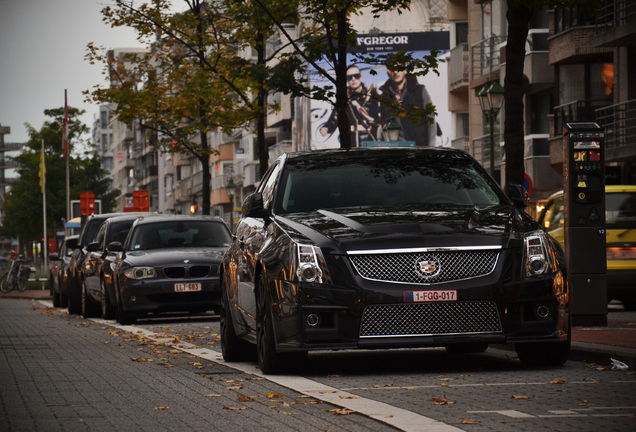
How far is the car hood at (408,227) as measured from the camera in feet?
36.8

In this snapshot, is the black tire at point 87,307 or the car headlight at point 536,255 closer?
the car headlight at point 536,255

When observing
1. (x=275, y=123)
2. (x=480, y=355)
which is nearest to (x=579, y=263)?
(x=480, y=355)

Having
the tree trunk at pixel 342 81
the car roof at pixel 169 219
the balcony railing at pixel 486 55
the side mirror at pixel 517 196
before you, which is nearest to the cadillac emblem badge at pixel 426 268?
the side mirror at pixel 517 196

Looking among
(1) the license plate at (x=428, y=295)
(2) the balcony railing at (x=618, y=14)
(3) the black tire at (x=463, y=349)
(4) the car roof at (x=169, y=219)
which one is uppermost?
(2) the balcony railing at (x=618, y=14)

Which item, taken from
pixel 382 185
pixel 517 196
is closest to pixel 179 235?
pixel 382 185

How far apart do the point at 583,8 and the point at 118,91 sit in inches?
1024

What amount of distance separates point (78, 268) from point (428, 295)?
18.9m

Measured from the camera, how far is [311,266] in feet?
37.0

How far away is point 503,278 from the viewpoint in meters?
11.3

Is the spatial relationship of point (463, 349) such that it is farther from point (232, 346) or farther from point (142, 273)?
point (142, 273)

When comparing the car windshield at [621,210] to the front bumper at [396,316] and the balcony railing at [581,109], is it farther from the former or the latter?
the balcony railing at [581,109]

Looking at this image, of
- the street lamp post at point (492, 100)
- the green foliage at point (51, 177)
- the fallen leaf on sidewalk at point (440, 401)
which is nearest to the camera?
the fallen leaf on sidewalk at point (440, 401)

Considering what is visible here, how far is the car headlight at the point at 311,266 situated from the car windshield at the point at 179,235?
12914mm

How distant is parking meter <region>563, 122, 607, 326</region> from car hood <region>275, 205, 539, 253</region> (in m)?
4.94
